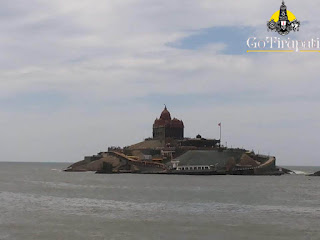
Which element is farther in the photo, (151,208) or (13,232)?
(151,208)

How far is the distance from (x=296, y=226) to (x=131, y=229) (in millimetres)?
15443

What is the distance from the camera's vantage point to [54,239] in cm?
4194

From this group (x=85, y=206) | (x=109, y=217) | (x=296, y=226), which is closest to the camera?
(x=296, y=226)

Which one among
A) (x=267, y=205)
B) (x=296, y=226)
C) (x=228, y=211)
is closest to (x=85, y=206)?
(x=228, y=211)

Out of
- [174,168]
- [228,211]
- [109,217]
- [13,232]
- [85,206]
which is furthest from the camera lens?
[174,168]

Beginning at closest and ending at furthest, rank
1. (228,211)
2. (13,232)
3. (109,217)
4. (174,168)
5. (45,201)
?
(13,232), (109,217), (228,211), (45,201), (174,168)

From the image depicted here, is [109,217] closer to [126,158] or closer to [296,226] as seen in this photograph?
[296,226]

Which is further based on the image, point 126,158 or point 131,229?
point 126,158

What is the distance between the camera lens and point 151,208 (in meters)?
63.6

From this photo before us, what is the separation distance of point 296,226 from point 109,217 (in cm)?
1883

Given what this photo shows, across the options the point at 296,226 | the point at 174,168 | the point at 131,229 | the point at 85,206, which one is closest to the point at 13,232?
the point at 131,229

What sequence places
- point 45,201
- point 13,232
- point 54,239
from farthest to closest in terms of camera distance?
point 45,201 < point 13,232 < point 54,239

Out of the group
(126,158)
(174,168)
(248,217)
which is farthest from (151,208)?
(126,158)

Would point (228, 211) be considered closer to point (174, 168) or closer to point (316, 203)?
point (316, 203)
